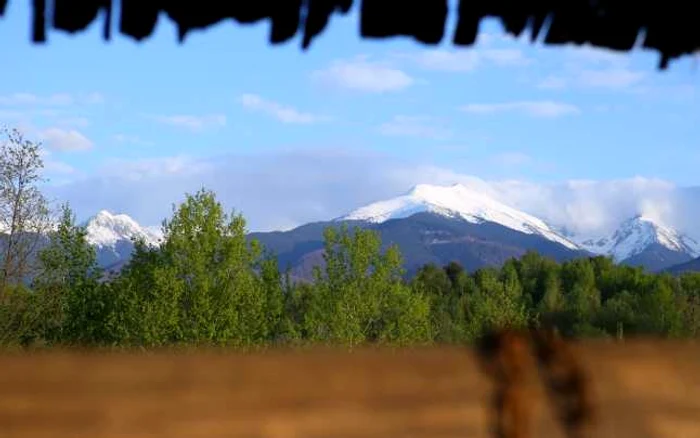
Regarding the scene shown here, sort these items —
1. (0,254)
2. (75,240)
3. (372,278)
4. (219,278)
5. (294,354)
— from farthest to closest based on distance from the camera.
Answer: (372,278) → (219,278) → (75,240) → (0,254) → (294,354)

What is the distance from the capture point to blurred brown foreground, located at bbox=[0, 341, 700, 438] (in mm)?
1094

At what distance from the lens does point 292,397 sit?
1.12 metres

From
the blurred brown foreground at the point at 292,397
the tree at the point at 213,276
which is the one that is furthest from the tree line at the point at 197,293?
the blurred brown foreground at the point at 292,397

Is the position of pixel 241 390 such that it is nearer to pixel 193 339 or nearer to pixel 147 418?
pixel 147 418

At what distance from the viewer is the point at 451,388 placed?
3.84 feet

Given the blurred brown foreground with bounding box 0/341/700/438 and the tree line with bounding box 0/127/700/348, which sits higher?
the blurred brown foreground with bounding box 0/341/700/438

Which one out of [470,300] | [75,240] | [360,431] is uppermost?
[360,431]

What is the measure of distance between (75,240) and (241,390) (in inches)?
2210

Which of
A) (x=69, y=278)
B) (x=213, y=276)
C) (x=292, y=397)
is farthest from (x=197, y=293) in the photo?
(x=292, y=397)

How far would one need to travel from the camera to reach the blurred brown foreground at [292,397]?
3.59 feet

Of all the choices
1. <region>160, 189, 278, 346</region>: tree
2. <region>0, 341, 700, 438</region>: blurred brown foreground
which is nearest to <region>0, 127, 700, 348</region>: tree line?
<region>160, 189, 278, 346</region>: tree

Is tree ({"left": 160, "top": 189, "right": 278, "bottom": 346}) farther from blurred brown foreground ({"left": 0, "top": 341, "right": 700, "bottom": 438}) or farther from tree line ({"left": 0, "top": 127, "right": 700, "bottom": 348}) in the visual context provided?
blurred brown foreground ({"left": 0, "top": 341, "right": 700, "bottom": 438})

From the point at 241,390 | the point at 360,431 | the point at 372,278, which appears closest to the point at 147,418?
the point at 241,390

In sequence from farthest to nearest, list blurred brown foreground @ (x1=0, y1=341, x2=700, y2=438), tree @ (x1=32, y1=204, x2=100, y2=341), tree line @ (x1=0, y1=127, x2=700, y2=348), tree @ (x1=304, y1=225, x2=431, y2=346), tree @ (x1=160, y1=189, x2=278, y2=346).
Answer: tree @ (x1=304, y1=225, x2=431, y2=346)
tree @ (x1=160, y1=189, x2=278, y2=346)
tree @ (x1=32, y1=204, x2=100, y2=341)
tree line @ (x1=0, y1=127, x2=700, y2=348)
blurred brown foreground @ (x1=0, y1=341, x2=700, y2=438)
